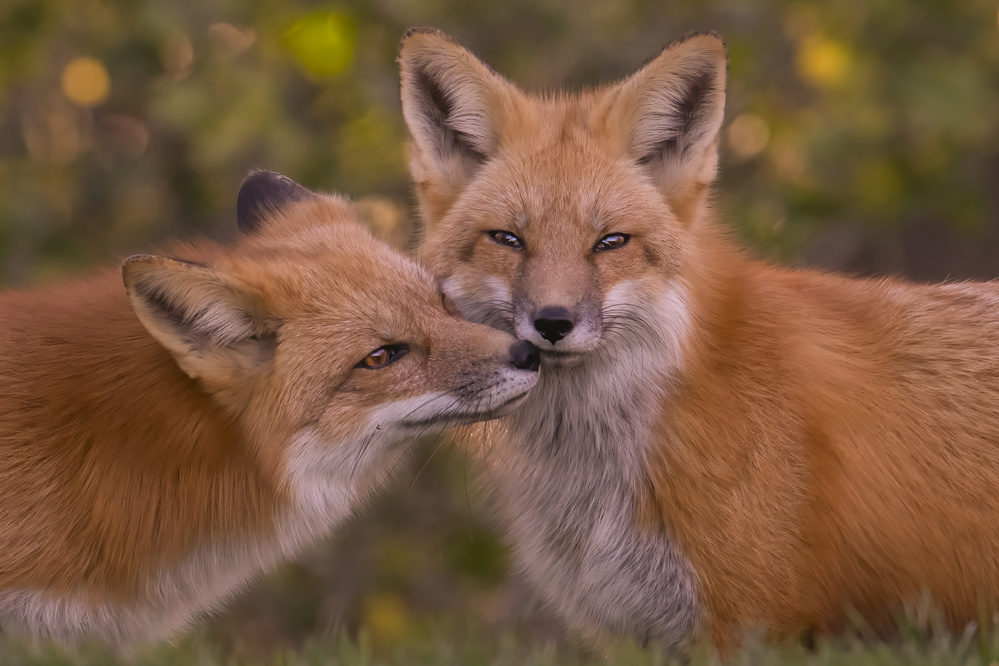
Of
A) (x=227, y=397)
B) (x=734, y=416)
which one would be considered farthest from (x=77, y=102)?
(x=734, y=416)

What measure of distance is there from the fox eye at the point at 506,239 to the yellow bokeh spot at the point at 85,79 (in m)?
4.72

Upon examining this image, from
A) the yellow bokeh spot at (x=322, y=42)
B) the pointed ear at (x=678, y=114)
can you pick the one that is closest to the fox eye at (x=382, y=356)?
the pointed ear at (x=678, y=114)

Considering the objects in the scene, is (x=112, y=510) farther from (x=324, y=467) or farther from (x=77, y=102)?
(x=77, y=102)

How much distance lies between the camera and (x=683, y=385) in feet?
12.0

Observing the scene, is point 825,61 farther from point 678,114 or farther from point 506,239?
point 506,239

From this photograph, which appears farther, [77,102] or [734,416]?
[77,102]

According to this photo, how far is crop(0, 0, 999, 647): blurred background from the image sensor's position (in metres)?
6.58

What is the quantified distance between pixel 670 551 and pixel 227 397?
5.06ft

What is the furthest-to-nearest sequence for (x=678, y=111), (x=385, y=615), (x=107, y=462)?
1. (x=385, y=615)
2. (x=678, y=111)
3. (x=107, y=462)

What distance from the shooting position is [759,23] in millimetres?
7484

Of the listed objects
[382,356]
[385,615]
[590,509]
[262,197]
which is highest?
[262,197]

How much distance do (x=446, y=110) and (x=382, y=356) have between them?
3.77ft

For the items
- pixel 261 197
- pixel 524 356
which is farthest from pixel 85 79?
pixel 524 356

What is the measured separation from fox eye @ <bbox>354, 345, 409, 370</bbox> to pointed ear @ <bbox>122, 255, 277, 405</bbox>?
311 millimetres
